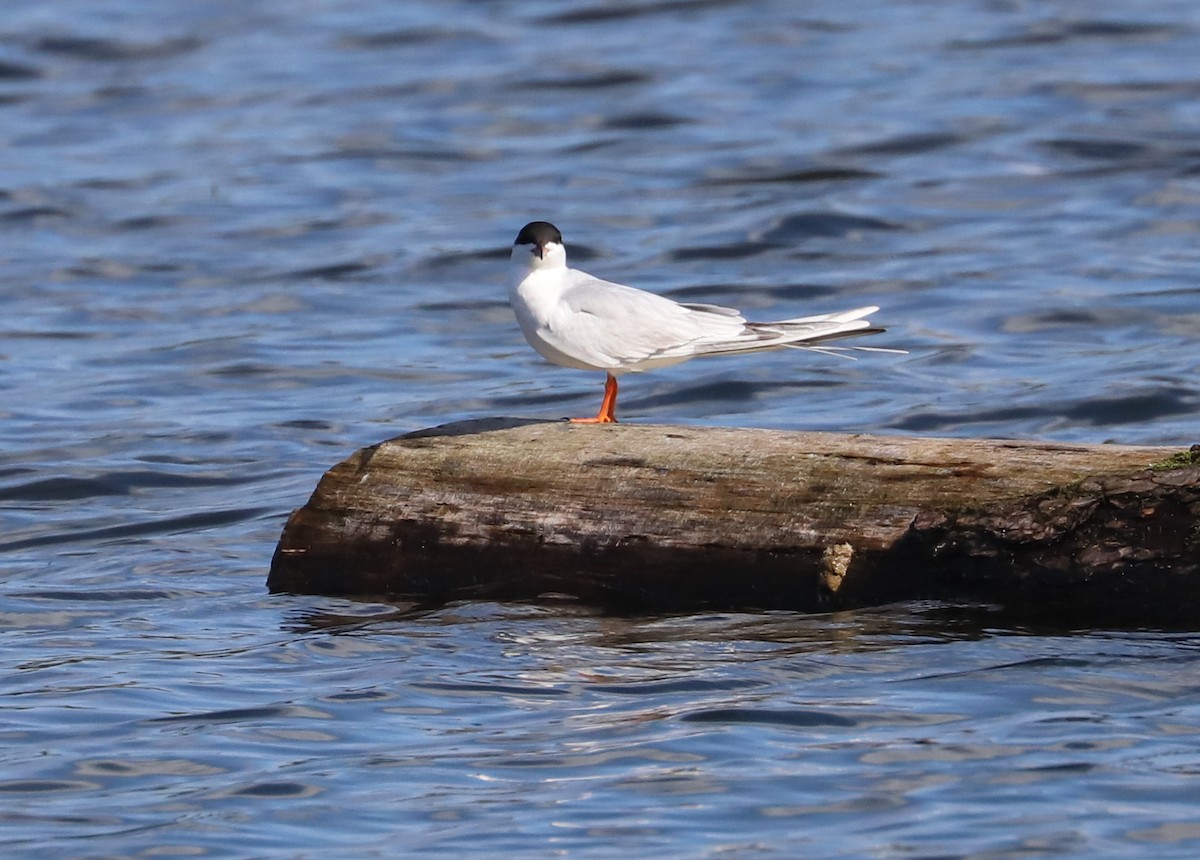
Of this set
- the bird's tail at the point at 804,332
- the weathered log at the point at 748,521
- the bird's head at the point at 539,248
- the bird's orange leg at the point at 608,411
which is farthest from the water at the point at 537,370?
the bird's head at the point at 539,248

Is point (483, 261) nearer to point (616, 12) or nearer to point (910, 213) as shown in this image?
point (910, 213)

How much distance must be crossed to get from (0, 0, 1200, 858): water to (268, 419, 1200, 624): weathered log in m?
0.12

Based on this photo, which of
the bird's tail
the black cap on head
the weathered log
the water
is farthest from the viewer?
the black cap on head

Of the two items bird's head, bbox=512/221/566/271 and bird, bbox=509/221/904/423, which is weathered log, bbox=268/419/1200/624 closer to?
bird, bbox=509/221/904/423

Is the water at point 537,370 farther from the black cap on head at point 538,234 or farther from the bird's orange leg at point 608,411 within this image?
the black cap on head at point 538,234

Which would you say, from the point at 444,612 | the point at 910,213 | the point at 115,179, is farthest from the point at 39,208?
the point at 444,612

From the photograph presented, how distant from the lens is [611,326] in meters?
6.97

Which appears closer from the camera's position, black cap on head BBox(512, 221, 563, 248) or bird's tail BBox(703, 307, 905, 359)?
bird's tail BBox(703, 307, 905, 359)

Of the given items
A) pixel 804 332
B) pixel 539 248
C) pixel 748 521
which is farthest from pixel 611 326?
pixel 748 521

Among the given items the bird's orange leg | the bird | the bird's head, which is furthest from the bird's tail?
the bird's head

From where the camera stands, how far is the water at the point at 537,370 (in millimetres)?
5156

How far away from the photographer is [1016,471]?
598 cm

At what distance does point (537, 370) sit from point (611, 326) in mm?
5236

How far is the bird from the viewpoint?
694cm
